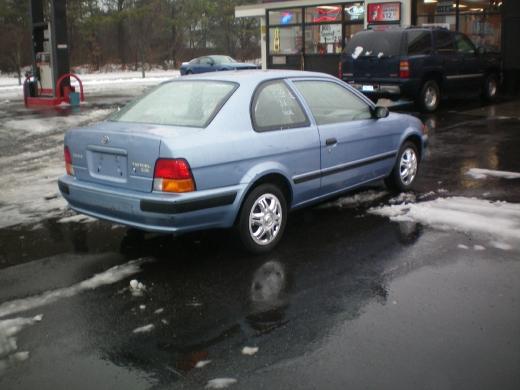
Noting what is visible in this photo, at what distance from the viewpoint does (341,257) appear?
5.09 m

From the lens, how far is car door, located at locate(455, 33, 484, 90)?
15805 mm

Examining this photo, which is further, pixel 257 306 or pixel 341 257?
pixel 341 257

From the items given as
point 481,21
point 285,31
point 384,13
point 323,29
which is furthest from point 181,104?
point 285,31

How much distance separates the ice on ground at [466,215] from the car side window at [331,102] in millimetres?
1038

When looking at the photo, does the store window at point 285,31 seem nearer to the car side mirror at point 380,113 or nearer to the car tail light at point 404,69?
the car tail light at point 404,69

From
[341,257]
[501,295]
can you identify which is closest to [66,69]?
[341,257]

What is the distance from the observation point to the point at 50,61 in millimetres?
18688

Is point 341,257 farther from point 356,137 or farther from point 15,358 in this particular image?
point 15,358

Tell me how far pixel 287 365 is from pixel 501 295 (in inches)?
69.7

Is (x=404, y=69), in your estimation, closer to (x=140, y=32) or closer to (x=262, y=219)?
(x=262, y=219)

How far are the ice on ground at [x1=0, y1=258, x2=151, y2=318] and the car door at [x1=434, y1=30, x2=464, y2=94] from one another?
11999mm

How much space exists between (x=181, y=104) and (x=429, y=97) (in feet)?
35.8

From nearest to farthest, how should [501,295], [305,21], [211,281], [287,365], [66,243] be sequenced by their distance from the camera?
[287,365]
[501,295]
[211,281]
[66,243]
[305,21]

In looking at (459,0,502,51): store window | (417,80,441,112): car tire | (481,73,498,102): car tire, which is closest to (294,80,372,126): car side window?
(417,80,441,112): car tire
